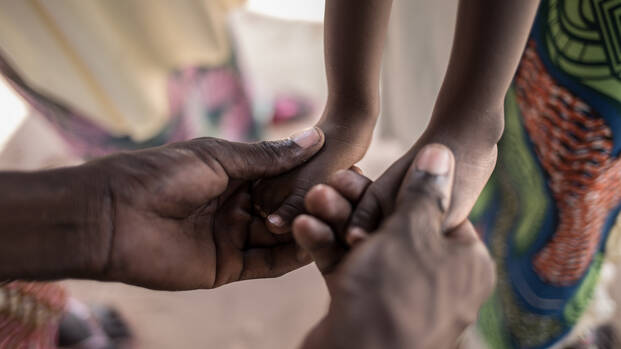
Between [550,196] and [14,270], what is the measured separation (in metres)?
0.72

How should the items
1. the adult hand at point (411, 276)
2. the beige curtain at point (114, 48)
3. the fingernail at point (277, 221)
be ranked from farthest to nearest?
the beige curtain at point (114, 48), the fingernail at point (277, 221), the adult hand at point (411, 276)

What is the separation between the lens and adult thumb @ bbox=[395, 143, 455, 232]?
0.49 metres

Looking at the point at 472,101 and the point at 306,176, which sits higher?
the point at 472,101

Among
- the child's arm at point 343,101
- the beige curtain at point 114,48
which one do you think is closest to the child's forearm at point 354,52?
Answer: the child's arm at point 343,101

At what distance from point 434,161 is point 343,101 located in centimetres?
25

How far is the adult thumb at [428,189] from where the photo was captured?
1.61 feet

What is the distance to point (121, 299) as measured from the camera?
1.24m

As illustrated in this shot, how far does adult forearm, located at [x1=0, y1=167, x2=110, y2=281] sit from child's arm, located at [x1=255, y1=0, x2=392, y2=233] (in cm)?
24

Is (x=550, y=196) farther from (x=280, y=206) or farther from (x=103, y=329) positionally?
(x=103, y=329)

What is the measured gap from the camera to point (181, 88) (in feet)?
4.09

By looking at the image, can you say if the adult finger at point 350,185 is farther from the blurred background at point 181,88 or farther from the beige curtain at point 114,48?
the beige curtain at point 114,48

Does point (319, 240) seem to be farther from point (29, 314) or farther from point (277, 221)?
point (29, 314)

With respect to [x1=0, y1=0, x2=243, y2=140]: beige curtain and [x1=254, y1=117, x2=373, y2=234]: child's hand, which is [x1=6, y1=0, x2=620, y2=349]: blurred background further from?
[x1=254, y1=117, x2=373, y2=234]: child's hand

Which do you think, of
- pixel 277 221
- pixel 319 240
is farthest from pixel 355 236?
pixel 277 221
